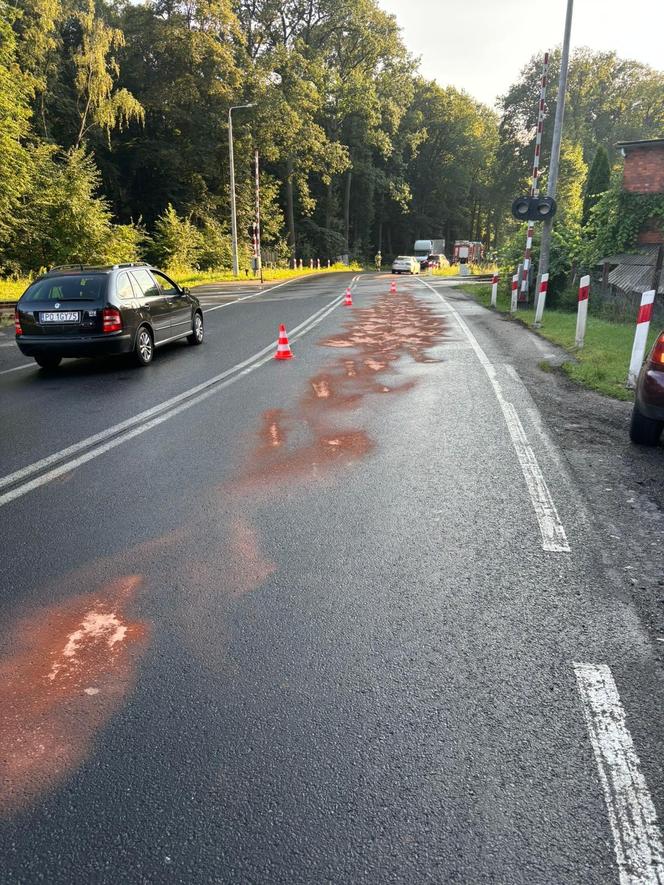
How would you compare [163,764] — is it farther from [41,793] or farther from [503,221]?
[503,221]

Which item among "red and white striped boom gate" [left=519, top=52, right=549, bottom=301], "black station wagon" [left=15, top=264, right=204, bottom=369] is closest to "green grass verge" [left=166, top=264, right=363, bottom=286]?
"red and white striped boom gate" [left=519, top=52, right=549, bottom=301]

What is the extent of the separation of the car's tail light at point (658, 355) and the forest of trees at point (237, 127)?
47.6ft

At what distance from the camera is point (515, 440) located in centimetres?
646

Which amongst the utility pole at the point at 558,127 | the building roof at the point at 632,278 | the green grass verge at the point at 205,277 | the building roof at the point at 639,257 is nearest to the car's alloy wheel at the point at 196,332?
the utility pole at the point at 558,127

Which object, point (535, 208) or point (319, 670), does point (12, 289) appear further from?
point (319, 670)

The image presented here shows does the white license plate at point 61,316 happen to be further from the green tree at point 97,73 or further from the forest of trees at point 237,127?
the green tree at point 97,73

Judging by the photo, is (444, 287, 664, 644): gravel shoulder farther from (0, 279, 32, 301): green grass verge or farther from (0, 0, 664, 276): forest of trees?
(0, 279, 32, 301): green grass verge

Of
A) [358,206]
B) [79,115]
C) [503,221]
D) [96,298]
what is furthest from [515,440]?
[503,221]

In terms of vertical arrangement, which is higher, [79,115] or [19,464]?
[79,115]

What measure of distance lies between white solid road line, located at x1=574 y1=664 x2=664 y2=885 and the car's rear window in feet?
29.9

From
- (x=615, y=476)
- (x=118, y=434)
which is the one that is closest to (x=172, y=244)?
(x=118, y=434)

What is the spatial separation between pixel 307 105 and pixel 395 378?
4096 centimetres

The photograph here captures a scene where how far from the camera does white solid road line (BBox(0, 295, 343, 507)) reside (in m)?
5.42

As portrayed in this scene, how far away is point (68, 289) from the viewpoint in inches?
393
